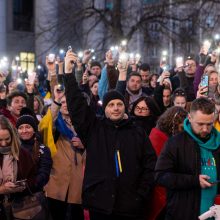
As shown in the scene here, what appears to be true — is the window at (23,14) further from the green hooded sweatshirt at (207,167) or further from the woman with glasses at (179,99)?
the green hooded sweatshirt at (207,167)

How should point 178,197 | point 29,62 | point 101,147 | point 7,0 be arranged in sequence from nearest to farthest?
point 178,197 → point 101,147 → point 29,62 → point 7,0

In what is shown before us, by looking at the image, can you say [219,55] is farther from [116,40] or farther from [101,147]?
[116,40]

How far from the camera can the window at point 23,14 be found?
35.8 m

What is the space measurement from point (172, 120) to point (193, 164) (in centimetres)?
93

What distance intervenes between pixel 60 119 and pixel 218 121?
169 centimetres

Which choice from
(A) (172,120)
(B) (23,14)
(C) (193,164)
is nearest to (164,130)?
(A) (172,120)

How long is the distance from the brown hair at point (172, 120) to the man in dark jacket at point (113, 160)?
0.29 m

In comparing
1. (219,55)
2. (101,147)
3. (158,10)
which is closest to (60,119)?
(101,147)

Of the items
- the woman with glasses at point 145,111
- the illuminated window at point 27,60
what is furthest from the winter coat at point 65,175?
the illuminated window at point 27,60

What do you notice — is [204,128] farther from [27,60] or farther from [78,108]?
[27,60]

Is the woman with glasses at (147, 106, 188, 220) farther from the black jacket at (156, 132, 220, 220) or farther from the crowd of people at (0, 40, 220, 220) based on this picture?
the black jacket at (156, 132, 220, 220)

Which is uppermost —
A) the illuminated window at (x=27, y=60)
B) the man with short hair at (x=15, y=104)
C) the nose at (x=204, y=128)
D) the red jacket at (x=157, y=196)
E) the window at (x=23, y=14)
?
the window at (x=23, y=14)

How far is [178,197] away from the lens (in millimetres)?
3904

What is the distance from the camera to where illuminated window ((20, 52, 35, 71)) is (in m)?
31.8
